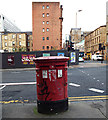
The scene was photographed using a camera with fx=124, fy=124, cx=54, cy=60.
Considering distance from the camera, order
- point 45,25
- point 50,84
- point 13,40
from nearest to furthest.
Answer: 1. point 50,84
2. point 45,25
3. point 13,40

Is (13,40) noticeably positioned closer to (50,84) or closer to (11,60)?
(11,60)

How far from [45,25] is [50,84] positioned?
4222 cm

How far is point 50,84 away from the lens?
377 centimetres

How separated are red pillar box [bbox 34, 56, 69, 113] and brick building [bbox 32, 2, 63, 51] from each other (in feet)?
131

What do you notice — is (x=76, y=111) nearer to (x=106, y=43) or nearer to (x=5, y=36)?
(x=106, y=43)

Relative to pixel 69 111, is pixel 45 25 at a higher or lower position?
higher

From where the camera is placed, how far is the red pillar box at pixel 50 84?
3781 millimetres

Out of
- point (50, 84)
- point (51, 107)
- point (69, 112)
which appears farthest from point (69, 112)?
point (50, 84)

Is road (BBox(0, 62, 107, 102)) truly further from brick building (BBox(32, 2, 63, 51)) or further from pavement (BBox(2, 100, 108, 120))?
brick building (BBox(32, 2, 63, 51))

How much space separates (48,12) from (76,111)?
44.4 metres

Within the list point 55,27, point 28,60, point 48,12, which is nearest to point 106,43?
point 55,27

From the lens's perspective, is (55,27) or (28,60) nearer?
(28,60)

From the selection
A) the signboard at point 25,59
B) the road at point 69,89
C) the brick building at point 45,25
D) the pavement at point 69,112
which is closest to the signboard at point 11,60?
the signboard at point 25,59

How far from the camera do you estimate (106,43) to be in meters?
38.8
